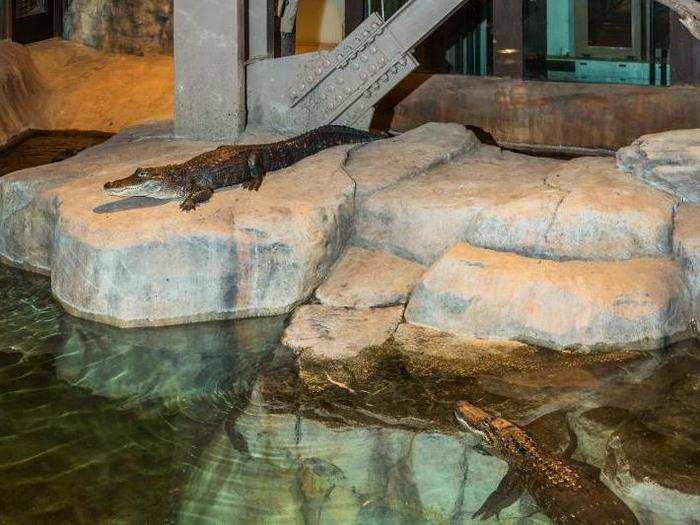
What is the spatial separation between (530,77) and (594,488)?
8.25 metres

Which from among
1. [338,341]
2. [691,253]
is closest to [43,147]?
[338,341]

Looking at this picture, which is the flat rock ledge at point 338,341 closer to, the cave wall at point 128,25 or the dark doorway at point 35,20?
the cave wall at point 128,25

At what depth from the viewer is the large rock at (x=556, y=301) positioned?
6660mm

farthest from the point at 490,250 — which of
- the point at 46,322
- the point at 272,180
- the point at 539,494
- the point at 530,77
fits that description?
the point at 530,77

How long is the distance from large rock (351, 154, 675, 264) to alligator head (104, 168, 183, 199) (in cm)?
153

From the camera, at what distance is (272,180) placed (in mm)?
8547

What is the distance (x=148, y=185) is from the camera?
7965 millimetres

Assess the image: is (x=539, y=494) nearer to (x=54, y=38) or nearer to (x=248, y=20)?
(x=248, y=20)

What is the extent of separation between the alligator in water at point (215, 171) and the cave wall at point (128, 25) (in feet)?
28.1

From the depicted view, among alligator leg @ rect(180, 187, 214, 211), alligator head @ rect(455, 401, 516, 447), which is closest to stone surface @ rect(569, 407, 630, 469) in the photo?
alligator head @ rect(455, 401, 516, 447)

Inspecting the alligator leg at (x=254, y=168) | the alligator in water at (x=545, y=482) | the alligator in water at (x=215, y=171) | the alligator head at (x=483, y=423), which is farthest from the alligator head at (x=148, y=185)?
the alligator in water at (x=545, y=482)

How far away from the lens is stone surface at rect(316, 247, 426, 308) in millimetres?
7418

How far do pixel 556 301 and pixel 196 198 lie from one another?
2.98 meters

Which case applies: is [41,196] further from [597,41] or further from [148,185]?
[597,41]
